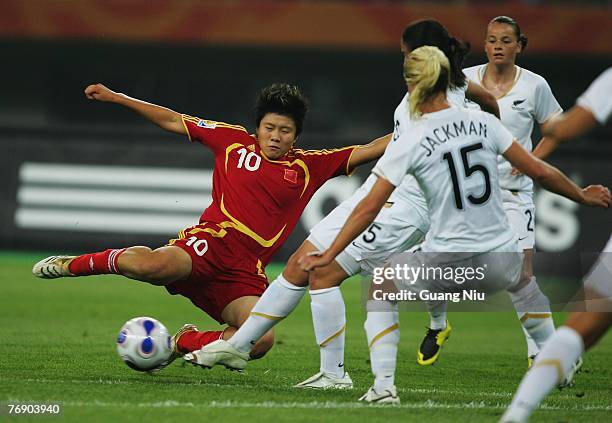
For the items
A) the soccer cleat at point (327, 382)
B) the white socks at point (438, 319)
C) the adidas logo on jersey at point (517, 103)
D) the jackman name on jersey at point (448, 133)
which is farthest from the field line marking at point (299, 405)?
the adidas logo on jersey at point (517, 103)

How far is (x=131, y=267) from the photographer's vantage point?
250 inches

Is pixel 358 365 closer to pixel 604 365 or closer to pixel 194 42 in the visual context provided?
pixel 604 365

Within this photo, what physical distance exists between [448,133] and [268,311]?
5.05 feet

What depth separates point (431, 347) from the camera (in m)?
7.90

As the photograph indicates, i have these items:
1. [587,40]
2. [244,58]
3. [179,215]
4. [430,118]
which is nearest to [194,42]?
[244,58]

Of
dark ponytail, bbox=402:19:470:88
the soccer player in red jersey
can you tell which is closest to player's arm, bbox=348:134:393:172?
the soccer player in red jersey

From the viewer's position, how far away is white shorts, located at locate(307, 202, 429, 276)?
19.7 feet

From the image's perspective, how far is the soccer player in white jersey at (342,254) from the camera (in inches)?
234

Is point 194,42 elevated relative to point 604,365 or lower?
elevated

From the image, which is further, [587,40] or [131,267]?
[587,40]

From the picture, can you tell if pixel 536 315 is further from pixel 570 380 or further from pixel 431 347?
pixel 431 347

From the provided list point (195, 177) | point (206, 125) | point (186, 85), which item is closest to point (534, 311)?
point (206, 125)

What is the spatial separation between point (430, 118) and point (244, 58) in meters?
15.4

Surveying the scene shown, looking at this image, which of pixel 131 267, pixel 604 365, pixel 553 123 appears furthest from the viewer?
pixel 604 365
